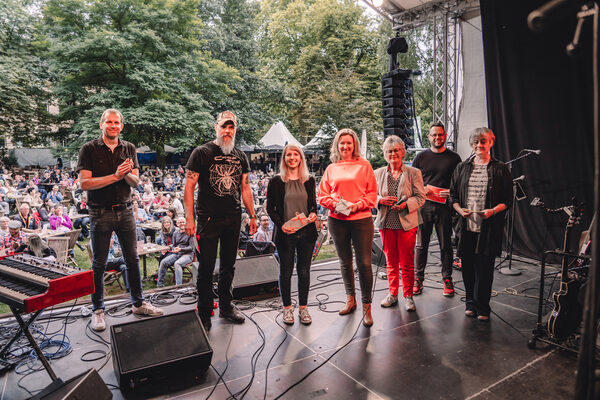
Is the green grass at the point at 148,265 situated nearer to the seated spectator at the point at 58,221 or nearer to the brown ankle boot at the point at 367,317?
the seated spectator at the point at 58,221

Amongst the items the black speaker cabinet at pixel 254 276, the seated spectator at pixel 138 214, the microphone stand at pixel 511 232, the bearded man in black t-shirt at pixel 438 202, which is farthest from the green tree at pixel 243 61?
the bearded man in black t-shirt at pixel 438 202

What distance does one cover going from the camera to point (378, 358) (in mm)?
2883

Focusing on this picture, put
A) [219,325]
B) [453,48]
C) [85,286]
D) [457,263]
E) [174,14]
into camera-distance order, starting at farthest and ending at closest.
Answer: [174,14], [453,48], [457,263], [219,325], [85,286]

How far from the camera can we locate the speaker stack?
20.0 feet

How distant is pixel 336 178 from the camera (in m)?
3.36

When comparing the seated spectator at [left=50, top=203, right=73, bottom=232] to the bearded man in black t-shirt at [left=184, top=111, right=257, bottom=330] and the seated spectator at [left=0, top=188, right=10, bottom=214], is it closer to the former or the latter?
the seated spectator at [left=0, top=188, right=10, bottom=214]

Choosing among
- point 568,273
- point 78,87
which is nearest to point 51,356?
point 568,273

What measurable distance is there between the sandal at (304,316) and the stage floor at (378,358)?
54 mm

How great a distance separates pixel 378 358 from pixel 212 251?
1597 mm

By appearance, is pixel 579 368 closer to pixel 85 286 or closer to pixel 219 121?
pixel 85 286

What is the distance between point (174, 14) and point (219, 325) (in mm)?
16284

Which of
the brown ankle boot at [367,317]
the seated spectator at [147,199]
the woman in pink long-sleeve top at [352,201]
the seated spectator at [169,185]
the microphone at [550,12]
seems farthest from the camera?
the seated spectator at [169,185]

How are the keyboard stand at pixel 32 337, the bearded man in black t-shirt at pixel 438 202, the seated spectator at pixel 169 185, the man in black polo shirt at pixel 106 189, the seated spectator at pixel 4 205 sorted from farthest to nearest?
the seated spectator at pixel 169 185 < the seated spectator at pixel 4 205 < the bearded man in black t-shirt at pixel 438 202 < the man in black polo shirt at pixel 106 189 < the keyboard stand at pixel 32 337

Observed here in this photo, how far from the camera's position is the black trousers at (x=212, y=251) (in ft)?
10.5
